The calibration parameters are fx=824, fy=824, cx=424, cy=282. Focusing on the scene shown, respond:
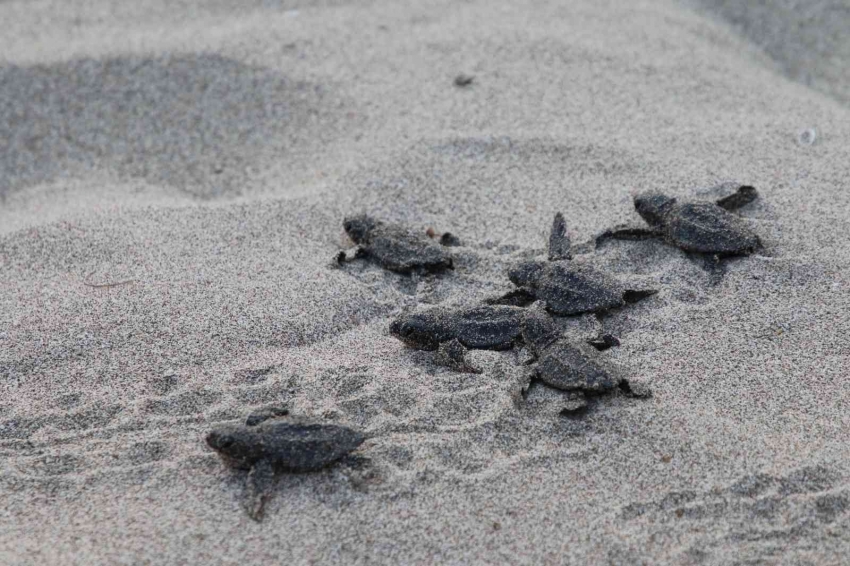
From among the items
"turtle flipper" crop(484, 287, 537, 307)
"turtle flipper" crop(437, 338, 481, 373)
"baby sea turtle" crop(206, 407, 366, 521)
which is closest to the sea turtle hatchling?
"turtle flipper" crop(437, 338, 481, 373)

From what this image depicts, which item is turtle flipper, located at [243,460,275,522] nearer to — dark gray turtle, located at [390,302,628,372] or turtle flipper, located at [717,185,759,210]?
dark gray turtle, located at [390,302,628,372]

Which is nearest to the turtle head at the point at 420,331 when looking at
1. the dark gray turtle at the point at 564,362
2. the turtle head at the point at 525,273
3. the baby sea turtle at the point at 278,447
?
the dark gray turtle at the point at 564,362

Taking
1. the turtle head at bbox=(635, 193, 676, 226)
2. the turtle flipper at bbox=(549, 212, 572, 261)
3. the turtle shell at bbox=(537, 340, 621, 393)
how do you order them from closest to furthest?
the turtle shell at bbox=(537, 340, 621, 393) → the turtle flipper at bbox=(549, 212, 572, 261) → the turtle head at bbox=(635, 193, 676, 226)

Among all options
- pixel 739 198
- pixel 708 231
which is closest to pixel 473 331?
pixel 708 231

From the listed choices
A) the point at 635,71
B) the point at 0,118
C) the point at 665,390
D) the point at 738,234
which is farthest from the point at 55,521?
the point at 635,71

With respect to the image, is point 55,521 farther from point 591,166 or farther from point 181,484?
point 591,166

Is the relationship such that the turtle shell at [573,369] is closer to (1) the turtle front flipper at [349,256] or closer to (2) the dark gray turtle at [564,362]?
(2) the dark gray turtle at [564,362]
